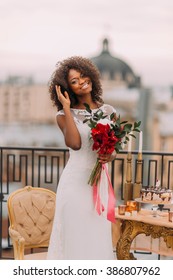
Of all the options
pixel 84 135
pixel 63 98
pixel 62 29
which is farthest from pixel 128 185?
pixel 62 29

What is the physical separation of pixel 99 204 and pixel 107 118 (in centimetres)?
42

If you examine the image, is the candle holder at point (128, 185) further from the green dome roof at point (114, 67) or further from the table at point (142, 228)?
the green dome roof at point (114, 67)

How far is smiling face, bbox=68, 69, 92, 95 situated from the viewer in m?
2.35

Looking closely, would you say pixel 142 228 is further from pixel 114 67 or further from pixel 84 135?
pixel 114 67

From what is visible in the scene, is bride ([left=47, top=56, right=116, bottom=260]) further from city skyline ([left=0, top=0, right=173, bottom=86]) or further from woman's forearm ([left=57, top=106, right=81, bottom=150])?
city skyline ([left=0, top=0, right=173, bottom=86])

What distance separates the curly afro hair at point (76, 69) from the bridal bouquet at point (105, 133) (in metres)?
0.14

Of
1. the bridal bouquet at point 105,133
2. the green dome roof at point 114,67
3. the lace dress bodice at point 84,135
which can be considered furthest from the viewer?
the green dome roof at point 114,67

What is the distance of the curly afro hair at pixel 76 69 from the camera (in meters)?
2.36

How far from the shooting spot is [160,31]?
64.6ft

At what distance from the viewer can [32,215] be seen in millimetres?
2973

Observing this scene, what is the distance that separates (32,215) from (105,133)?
103 cm

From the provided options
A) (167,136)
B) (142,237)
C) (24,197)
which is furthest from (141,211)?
(167,136)

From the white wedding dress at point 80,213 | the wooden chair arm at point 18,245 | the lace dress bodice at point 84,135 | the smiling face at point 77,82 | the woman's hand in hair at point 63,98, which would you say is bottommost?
Result: the wooden chair arm at point 18,245

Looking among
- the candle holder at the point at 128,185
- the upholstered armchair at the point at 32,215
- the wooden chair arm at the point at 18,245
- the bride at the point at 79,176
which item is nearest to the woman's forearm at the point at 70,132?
the bride at the point at 79,176
